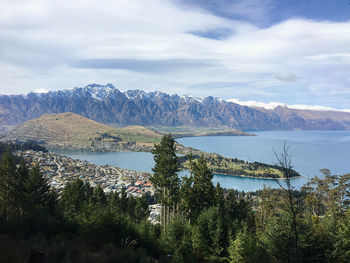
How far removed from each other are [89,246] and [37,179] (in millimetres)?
17072

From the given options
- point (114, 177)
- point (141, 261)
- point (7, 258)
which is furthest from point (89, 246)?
point (114, 177)

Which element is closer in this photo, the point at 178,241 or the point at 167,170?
the point at 178,241

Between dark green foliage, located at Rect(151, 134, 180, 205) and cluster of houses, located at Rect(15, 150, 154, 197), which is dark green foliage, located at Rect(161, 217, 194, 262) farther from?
cluster of houses, located at Rect(15, 150, 154, 197)

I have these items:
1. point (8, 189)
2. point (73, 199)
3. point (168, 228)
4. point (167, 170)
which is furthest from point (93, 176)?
point (168, 228)

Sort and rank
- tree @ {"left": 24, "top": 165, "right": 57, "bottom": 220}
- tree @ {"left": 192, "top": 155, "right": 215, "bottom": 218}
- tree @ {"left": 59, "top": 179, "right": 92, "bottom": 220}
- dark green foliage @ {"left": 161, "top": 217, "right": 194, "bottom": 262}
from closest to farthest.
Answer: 1. dark green foliage @ {"left": 161, "top": 217, "right": 194, "bottom": 262}
2. tree @ {"left": 24, "top": 165, "right": 57, "bottom": 220}
3. tree @ {"left": 192, "top": 155, "right": 215, "bottom": 218}
4. tree @ {"left": 59, "top": 179, "right": 92, "bottom": 220}

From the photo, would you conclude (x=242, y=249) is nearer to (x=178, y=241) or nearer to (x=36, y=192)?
(x=178, y=241)

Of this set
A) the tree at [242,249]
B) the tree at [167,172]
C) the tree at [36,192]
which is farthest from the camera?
the tree at [167,172]

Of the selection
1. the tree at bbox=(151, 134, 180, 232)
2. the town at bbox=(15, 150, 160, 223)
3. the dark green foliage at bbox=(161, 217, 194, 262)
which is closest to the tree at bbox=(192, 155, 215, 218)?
the tree at bbox=(151, 134, 180, 232)

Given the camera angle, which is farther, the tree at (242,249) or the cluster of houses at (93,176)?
the cluster of houses at (93,176)

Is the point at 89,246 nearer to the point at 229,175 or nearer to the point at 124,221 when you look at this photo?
the point at 124,221

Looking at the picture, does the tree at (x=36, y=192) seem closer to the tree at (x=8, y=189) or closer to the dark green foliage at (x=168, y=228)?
the dark green foliage at (x=168, y=228)

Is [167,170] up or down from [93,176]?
up

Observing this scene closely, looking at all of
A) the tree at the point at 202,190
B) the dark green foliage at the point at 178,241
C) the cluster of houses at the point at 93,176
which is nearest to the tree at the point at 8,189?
the dark green foliage at the point at 178,241

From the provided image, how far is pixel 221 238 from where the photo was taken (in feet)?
67.3
